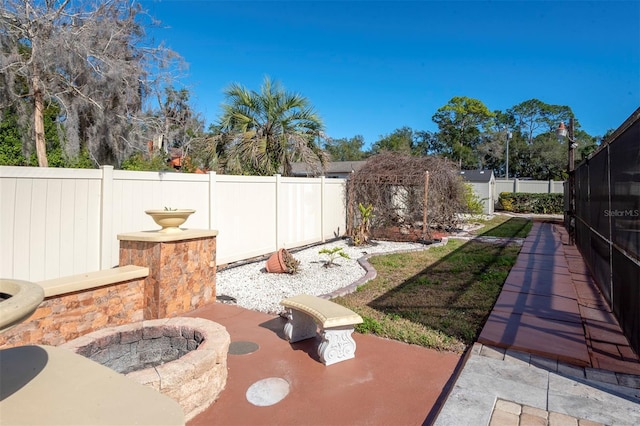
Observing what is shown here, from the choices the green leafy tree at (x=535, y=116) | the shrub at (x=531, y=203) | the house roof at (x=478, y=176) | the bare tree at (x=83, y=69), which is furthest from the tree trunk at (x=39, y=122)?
the green leafy tree at (x=535, y=116)

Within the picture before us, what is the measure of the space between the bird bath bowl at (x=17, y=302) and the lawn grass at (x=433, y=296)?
10.6 feet

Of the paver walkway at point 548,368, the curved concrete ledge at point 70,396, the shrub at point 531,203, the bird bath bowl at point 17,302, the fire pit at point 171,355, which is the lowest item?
the paver walkway at point 548,368

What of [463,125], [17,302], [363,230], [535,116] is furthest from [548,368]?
[535,116]

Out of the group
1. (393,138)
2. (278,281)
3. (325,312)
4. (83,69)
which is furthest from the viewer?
(393,138)

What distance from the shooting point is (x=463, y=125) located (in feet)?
141

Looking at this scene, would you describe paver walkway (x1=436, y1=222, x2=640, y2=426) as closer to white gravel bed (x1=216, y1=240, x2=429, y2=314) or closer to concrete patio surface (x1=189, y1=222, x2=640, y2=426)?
concrete patio surface (x1=189, y1=222, x2=640, y2=426)

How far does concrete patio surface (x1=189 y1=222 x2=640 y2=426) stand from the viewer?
94.3 inches

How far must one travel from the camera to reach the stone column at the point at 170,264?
12.8ft

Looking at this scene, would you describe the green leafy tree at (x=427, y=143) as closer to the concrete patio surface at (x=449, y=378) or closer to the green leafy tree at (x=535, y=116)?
the green leafy tree at (x=535, y=116)

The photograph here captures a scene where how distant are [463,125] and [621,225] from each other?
42754mm

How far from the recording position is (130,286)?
382 cm

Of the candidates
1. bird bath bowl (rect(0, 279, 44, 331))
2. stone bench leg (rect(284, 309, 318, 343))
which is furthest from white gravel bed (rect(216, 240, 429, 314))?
bird bath bowl (rect(0, 279, 44, 331))

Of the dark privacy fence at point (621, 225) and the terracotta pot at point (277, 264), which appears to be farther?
the terracotta pot at point (277, 264)

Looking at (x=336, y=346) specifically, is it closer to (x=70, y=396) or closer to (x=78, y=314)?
(x=70, y=396)
